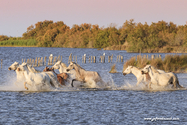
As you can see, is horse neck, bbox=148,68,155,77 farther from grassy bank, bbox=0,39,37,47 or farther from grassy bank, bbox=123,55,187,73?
grassy bank, bbox=0,39,37,47

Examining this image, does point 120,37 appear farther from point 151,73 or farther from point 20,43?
point 151,73

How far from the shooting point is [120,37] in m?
108

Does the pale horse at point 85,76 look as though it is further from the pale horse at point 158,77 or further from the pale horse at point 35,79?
the pale horse at point 158,77

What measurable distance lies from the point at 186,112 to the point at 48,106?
594cm

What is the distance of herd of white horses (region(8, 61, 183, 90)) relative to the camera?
1700 cm

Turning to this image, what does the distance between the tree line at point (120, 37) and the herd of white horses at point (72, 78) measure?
58.9 m

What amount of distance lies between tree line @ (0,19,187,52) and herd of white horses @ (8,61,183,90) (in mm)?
58942

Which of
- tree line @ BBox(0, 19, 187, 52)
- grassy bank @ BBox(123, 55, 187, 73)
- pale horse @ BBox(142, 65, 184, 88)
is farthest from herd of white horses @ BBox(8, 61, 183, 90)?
tree line @ BBox(0, 19, 187, 52)

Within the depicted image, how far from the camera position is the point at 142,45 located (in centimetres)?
8088

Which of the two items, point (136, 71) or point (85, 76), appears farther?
point (85, 76)

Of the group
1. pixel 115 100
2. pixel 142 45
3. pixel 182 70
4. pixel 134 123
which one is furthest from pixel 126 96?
pixel 142 45

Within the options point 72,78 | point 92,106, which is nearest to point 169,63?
point 72,78

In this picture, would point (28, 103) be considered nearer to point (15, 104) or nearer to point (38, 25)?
point (15, 104)

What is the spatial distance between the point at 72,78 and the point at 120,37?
90.0 m
